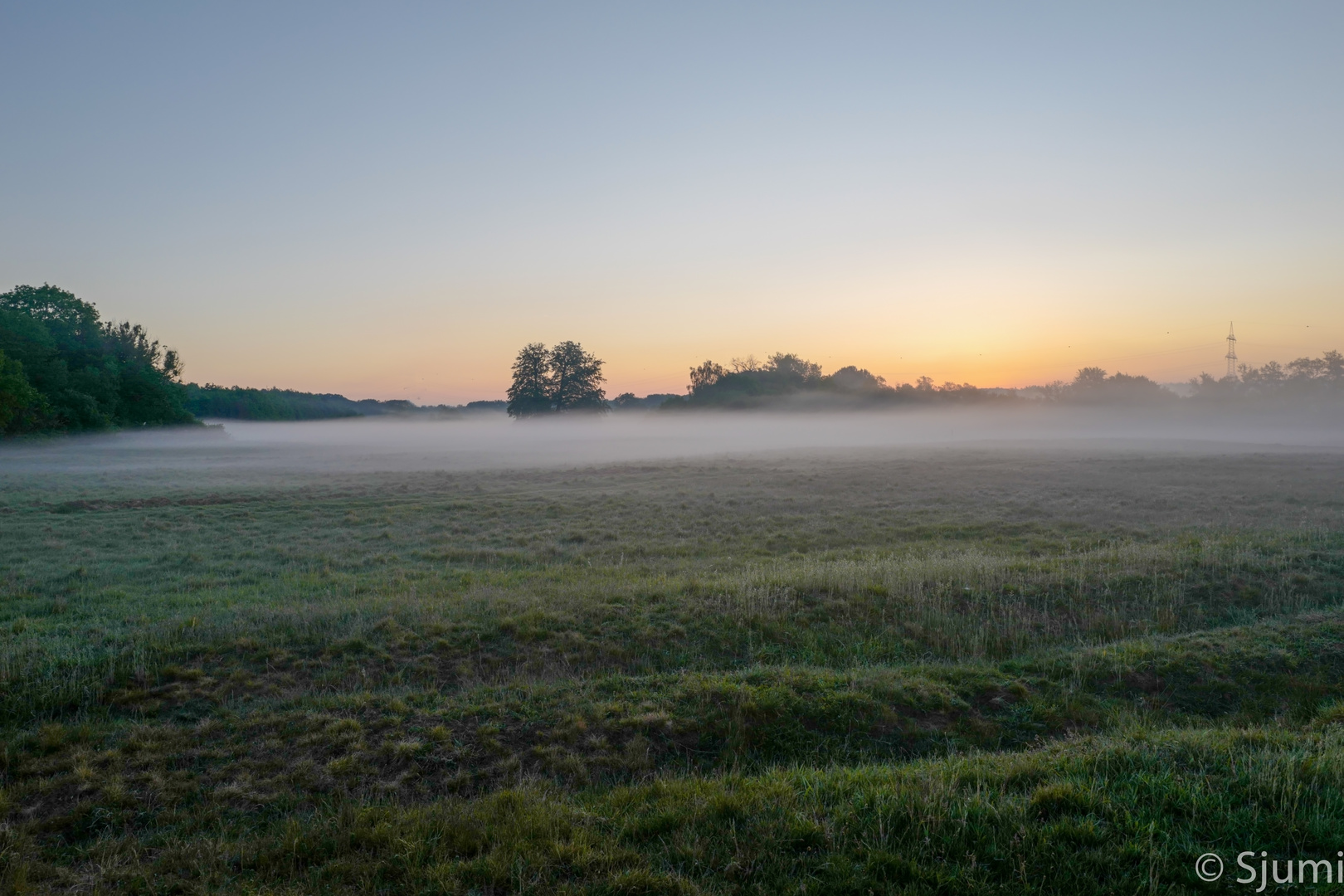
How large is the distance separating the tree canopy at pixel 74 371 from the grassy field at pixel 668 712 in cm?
5834

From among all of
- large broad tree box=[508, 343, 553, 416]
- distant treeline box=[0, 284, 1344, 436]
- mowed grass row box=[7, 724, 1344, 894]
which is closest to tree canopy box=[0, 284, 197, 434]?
distant treeline box=[0, 284, 1344, 436]

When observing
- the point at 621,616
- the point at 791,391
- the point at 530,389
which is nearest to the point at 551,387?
the point at 530,389

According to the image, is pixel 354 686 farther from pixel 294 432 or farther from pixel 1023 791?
pixel 294 432

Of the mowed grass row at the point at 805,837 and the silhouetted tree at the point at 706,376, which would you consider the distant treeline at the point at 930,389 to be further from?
the mowed grass row at the point at 805,837

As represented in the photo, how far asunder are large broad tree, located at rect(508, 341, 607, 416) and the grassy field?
95.5 meters

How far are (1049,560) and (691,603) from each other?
971 centimetres

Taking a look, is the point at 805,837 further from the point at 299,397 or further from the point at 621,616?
the point at 299,397

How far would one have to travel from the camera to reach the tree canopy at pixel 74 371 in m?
59.2

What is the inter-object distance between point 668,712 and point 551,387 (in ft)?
362

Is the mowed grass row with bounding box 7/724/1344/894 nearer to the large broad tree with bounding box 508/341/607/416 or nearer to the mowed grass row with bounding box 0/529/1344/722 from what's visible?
the mowed grass row with bounding box 0/529/1344/722

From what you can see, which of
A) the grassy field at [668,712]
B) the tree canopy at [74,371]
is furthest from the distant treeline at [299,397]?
the grassy field at [668,712]

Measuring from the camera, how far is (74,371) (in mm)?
71812

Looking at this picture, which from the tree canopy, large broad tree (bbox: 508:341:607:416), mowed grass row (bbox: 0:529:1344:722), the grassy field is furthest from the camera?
large broad tree (bbox: 508:341:607:416)

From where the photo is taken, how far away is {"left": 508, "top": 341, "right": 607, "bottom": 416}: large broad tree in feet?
377
